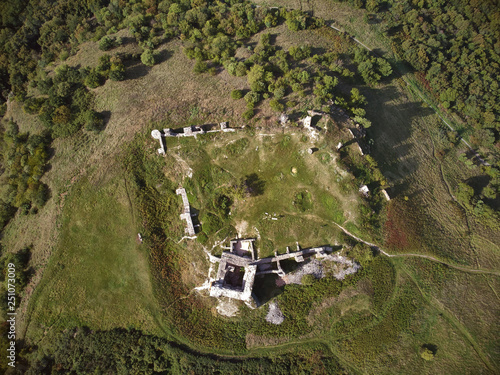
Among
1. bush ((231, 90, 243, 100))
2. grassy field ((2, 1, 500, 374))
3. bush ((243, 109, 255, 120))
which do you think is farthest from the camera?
bush ((231, 90, 243, 100))

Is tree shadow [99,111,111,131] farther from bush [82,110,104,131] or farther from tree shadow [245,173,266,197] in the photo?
tree shadow [245,173,266,197]

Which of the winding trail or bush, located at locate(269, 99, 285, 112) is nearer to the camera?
the winding trail

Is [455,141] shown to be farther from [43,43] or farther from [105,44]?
[43,43]

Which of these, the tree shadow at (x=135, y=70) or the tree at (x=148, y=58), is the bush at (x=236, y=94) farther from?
the tree shadow at (x=135, y=70)

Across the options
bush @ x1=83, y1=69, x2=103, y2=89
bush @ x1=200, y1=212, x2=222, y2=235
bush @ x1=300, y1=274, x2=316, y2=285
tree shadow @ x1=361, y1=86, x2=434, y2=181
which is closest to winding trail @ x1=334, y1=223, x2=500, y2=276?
bush @ x1=300, y1=274, x2=316, y2=285

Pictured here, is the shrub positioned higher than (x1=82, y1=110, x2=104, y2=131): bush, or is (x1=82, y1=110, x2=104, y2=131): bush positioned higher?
the shrub

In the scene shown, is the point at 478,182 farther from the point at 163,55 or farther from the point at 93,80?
the point at 93,80

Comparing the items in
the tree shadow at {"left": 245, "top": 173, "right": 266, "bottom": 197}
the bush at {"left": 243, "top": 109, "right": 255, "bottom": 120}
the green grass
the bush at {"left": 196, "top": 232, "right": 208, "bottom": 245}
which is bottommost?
the green grass
